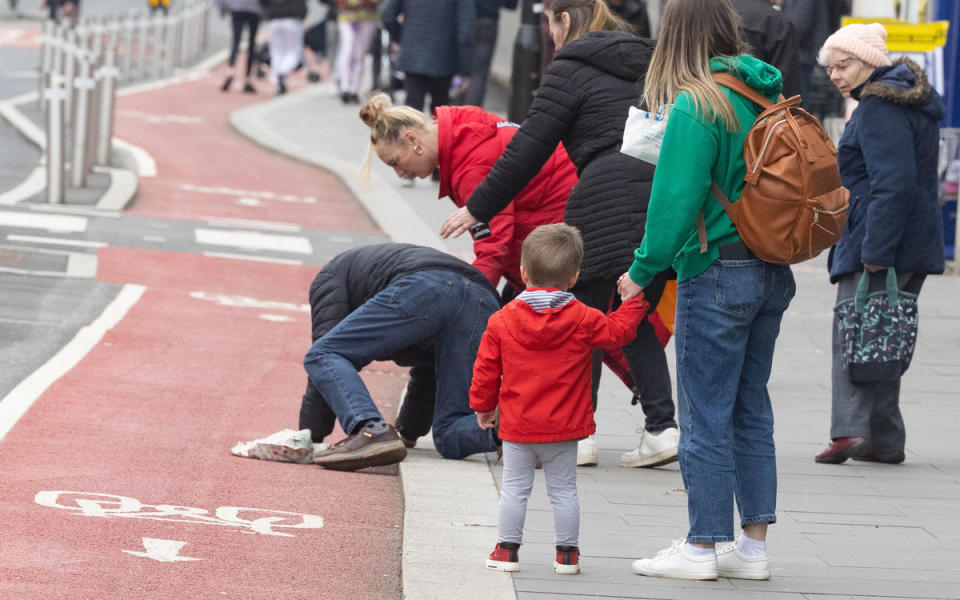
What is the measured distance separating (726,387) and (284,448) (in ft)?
Answer: 7.75

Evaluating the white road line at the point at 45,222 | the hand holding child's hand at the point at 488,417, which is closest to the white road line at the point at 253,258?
the white road line at the point at 45,222

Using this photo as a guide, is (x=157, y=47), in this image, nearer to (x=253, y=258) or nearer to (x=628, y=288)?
(x=253, y=258)

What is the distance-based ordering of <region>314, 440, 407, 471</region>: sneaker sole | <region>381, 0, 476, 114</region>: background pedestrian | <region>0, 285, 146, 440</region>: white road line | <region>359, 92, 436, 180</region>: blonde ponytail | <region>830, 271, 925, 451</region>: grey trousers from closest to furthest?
<region>314, 440, 407, 471</region>: sneaker sole
<region>359, 92, 436, 180</region>: blonde ponytail
<region>830, 271, 925, 451</region>: grey trousers
<region>0, 285, 146, 440</region>: white road line
<region>381, 0, 476, 114</region>: background pedestrian

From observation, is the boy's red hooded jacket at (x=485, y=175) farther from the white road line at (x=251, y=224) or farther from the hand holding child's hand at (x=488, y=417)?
the white road line at (x=251, y=224)

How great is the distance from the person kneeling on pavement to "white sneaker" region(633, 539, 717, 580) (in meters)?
1.71

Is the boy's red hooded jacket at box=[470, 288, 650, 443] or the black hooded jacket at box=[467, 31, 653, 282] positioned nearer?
the boy's red hooded jacket at box=[470, 288, 650, 443]

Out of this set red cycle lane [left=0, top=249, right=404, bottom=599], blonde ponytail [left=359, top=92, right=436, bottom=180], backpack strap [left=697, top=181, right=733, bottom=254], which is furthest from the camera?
blonde ponytail [left=359, top=92, right=436, bottom=180]

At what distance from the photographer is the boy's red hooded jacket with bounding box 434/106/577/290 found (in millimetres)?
6957

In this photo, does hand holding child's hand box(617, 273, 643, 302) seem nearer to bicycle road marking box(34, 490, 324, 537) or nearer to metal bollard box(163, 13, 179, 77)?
bicycle road marking box(34, 490, 324, 537)

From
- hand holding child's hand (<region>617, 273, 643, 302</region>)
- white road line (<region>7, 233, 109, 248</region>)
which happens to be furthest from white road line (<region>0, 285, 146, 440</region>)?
hand holding child's hand (<region>617, 273, 643, 302</region>)

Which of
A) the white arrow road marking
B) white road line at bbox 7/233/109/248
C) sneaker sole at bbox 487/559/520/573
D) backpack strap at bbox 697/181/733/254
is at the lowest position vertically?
white road line at bbox 7/233/109/248

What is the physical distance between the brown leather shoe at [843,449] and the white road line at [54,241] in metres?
7.07

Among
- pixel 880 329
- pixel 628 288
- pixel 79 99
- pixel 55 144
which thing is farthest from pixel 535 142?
pixel 79 99

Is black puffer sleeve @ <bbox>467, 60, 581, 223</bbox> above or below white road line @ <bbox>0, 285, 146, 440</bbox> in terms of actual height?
above
